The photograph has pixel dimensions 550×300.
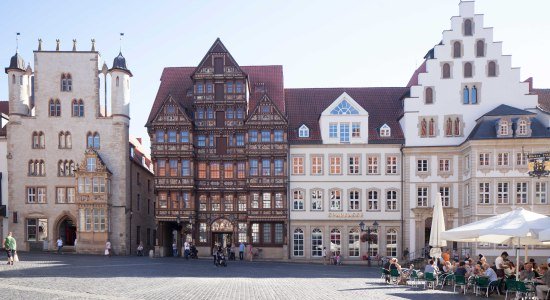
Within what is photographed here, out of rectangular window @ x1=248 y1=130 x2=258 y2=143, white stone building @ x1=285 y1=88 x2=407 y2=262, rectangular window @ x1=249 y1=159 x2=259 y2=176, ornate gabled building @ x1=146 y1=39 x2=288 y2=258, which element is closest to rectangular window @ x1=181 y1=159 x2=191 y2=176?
ornate gabled building @ x1=146 y1=39 x2=288 y2=258

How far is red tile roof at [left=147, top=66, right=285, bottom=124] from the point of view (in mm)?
58844


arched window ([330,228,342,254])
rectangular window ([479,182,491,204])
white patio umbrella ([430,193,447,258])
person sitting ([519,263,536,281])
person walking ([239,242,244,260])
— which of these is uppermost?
rectangular window ([479,182,491,204])

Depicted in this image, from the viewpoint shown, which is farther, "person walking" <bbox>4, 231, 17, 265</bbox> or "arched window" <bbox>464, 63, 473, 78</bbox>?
"arched window" <bbox>464, 63, 473, 78</bbox>

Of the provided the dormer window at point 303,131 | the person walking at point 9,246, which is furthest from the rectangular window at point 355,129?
the person walking at point 9,246

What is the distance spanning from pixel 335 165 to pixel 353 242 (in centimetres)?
665

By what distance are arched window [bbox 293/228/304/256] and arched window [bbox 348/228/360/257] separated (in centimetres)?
397

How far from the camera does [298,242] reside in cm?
5631

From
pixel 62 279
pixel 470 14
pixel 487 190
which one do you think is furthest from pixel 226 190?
pixel 62 279

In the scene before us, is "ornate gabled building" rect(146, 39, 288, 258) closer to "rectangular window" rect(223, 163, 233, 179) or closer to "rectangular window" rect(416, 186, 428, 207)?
"rectangular window" rect(223, 163, 233, 179)

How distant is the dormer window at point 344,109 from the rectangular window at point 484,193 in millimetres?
11931

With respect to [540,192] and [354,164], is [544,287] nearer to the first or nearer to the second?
[540,192]

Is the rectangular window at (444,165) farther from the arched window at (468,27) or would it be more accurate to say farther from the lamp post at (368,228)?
the arched window at (468,27)

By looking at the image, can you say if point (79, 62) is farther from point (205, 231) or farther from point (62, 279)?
point (62, 279)

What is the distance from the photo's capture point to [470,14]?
54.8m
